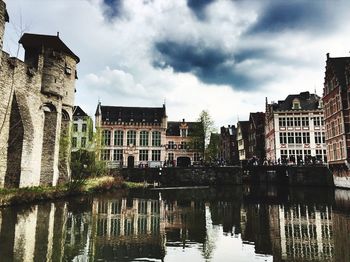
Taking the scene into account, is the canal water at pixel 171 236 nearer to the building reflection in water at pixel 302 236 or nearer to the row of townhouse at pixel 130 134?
the building reflection in water at pixel 302 236

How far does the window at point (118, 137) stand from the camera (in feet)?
207

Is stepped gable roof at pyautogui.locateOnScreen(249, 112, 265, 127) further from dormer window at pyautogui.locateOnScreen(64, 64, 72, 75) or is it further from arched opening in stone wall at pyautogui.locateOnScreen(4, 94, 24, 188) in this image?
arched opening in stone wall at pyautogui.locateOnScreen(4, 94, 24, 188)

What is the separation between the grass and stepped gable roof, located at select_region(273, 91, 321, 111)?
3419cm

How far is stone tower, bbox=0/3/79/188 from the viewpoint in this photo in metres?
22.0

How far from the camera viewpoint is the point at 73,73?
108 feet

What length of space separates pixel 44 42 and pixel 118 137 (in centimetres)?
3524

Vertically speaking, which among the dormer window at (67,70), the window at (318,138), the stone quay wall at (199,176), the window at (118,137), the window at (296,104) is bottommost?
the stone quay wall at (199,176)

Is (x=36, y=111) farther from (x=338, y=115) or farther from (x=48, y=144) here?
(x=338, y=115)

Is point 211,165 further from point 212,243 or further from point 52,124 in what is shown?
point 212,243

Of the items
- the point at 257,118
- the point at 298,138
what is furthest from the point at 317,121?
the point at 257,118

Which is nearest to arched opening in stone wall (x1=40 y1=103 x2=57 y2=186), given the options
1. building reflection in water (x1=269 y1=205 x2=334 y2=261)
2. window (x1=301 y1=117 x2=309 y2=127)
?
building reflection in water (x1=269 y1=205 x2=334 y2=261)

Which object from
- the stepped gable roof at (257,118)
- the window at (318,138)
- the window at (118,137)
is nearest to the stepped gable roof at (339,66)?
the window at (318,138)

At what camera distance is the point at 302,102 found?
55875 mm

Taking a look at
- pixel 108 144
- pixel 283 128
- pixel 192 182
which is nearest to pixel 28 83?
pixel 192 182
